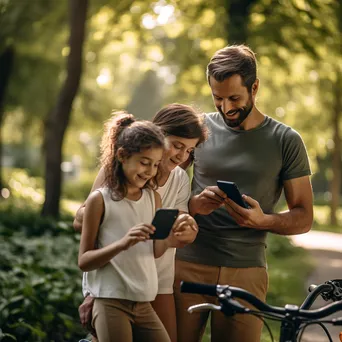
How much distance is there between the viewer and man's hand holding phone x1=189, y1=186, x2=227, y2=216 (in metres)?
3.84

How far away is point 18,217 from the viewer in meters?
14.2

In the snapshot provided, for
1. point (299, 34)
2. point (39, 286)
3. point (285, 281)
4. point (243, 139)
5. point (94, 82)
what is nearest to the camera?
point (243, 139)

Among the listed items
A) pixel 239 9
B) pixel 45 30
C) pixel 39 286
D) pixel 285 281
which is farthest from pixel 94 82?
pixel 39 286

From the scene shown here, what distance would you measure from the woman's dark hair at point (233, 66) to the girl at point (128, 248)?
59 cm

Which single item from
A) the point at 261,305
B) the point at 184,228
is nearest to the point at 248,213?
the point at 184,228

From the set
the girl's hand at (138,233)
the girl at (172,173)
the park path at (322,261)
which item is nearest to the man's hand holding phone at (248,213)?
the girl at (172,173)

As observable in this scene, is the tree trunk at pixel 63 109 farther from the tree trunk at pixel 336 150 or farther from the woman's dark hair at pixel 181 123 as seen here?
the tree trunk at pixel 336 150

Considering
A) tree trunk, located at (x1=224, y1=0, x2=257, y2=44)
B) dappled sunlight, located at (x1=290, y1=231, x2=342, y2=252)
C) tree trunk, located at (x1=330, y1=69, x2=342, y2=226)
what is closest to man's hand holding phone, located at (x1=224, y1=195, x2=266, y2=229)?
tree trunk, located at (x1=224, y1=0, x2=257, y2=44)

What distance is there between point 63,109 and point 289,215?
10581mm

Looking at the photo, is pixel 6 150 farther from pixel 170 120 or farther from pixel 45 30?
pixel 170 120

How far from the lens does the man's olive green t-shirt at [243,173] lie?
4180 millimetres

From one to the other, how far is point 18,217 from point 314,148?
54.3 feet

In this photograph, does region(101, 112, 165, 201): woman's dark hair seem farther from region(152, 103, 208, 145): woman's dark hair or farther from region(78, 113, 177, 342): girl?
region(152, 103, 208, 145): woman's dark hair

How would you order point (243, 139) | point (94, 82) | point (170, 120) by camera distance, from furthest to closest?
point (94, 82), point (243, 139), point (170, 120)
